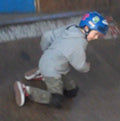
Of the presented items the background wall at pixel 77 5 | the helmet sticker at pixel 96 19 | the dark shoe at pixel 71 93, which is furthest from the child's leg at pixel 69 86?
the background wall at pixel 77 5

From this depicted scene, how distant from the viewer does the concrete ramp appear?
220cm

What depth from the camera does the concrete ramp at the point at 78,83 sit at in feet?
7.22

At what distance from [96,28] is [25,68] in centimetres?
88

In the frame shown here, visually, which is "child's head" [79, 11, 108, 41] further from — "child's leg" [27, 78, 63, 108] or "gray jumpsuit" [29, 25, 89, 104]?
"child's leg" [27, 78, 63, 108]

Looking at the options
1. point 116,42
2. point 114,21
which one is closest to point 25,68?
point 116,42

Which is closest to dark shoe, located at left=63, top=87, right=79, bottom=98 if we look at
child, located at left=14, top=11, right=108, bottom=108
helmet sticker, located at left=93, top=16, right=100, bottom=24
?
child, located at left=14, top=11, right=108, bottom=108

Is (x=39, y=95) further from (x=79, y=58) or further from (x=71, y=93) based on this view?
(x=79, y=58)

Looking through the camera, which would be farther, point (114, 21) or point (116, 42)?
point (114, 21)

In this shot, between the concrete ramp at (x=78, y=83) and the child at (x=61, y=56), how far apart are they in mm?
88

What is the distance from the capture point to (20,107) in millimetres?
2227

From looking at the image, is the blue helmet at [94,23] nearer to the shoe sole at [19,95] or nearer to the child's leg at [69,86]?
the child's leg at [69,86]

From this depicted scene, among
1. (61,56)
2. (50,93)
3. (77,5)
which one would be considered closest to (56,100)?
(50,93)

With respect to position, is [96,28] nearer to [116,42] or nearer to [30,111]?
[30,111]

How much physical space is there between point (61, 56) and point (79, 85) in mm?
505
